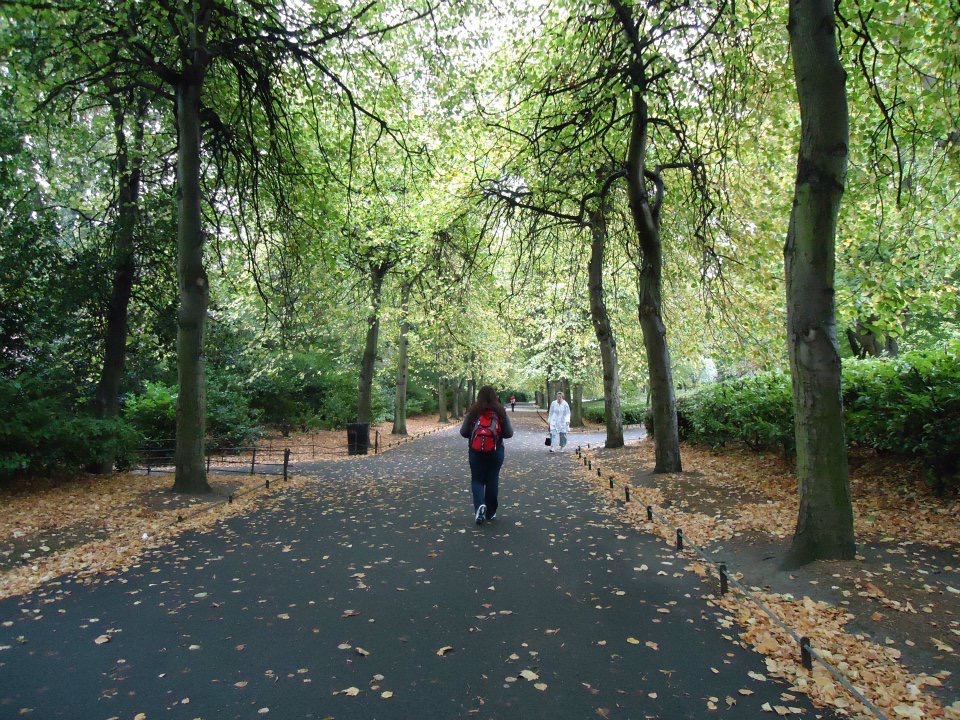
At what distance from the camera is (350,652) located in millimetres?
3920

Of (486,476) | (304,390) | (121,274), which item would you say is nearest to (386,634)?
(486,476)

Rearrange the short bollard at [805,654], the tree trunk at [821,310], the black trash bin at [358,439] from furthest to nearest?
the black trash bin at [358,439] < the tree trunk at [821,310] < the short bollard at [805,654]

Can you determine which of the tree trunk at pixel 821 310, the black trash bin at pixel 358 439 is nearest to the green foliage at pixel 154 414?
the black trash bin at pixel 358 439

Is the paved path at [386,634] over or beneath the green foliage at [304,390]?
beneath

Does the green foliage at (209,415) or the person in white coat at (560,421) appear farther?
the person in white coat at (560,421)

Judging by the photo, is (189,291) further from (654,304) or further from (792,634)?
(792,634)

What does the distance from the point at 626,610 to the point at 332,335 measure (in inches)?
869

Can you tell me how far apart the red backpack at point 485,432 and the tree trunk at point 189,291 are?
5292mm

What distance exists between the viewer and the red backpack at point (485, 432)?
7734 millimetres

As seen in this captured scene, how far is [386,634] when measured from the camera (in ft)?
13.9

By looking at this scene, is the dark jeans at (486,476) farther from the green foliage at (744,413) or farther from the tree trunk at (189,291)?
the tree trunk at (189,291)

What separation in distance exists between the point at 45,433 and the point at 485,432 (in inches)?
291

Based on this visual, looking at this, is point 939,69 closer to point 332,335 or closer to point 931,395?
point 931,395

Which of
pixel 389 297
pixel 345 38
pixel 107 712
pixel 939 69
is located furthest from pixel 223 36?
pixel 389 297
